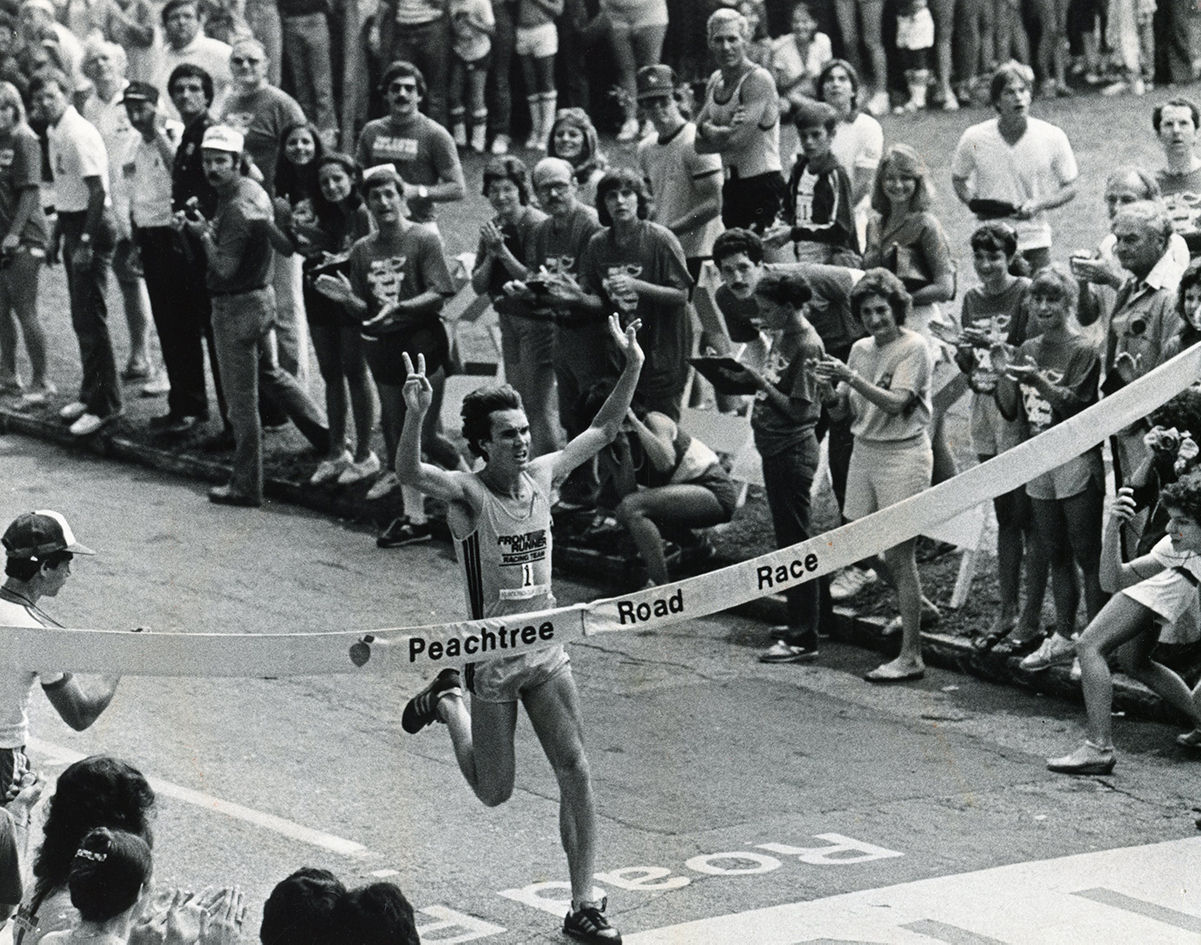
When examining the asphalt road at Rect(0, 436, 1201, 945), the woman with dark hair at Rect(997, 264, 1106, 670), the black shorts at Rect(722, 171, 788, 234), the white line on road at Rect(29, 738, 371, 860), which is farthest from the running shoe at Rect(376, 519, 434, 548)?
the woman with dark hair at Rect(997, 264, 1106, 670)

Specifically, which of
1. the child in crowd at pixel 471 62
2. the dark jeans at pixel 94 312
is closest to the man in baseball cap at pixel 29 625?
the dark jeans at pixel 94 312

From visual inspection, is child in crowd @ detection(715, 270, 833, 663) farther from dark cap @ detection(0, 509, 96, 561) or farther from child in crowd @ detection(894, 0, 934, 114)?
child in crowd @ detection(894, 0, 934, 114)

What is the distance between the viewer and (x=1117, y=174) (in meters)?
12.7

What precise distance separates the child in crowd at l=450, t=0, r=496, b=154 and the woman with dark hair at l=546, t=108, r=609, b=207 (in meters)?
5.65

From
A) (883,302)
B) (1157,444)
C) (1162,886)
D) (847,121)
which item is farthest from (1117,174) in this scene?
(1162,886)

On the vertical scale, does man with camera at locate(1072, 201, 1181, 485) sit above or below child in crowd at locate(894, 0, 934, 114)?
below

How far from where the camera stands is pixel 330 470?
1619 centimetres

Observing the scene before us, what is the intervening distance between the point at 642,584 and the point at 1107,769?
3873 mm

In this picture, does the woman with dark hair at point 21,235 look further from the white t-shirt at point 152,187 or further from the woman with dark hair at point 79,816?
the woman with dark hair at point 79,816

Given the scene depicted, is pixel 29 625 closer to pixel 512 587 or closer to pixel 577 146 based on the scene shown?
pixel 512 587

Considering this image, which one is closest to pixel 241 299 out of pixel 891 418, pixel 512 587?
pixel 891 418

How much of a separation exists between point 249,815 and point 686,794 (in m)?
1.94

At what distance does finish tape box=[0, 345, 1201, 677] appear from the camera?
28.0 feet

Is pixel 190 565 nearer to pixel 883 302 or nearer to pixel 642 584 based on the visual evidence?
pixel 642 584
